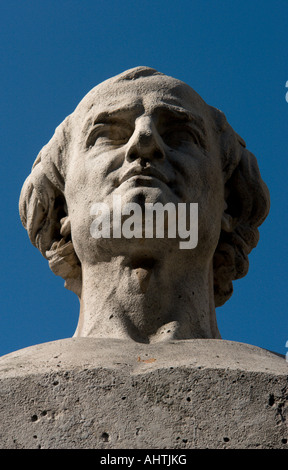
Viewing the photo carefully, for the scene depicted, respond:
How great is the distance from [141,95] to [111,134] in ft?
1.36

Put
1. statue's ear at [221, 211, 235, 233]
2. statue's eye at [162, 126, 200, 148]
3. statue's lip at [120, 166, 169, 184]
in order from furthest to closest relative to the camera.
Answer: statue's ear at [221, 211, 235, 233], statue's eye at [162, 126, 200, 148], statue's lip at [120, 166, 169, 184]

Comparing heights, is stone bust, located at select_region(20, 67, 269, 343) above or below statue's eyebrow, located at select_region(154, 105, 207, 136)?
below

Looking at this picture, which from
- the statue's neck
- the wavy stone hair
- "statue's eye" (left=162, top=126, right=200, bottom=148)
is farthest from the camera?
the wavy stone hair

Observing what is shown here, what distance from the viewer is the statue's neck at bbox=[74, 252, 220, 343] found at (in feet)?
28.2

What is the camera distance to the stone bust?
877cm

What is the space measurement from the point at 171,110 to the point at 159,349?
238 centimetres

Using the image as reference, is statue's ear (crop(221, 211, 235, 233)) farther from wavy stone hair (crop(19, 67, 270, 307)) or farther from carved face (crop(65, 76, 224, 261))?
carved face (crop(65, 76, 224, 261))

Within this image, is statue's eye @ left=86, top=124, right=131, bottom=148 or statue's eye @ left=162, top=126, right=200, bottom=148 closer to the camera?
statue's eye @ left=86, top=124, right=131, bottom=148

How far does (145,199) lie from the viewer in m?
8.72

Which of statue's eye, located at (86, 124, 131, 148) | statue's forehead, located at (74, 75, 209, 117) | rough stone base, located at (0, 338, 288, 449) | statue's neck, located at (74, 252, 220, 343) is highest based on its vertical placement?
statue's forehead, located at (74, 75, 209, 117)

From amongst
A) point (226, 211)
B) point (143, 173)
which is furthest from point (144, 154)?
point (226, 211)

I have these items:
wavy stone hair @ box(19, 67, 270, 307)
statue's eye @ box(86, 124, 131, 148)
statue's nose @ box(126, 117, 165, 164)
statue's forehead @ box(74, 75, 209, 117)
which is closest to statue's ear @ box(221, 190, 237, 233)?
wavy stone hair @ box(19, 67, 270, 307)

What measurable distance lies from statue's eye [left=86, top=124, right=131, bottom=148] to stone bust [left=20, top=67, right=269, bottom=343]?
0.04 ft
